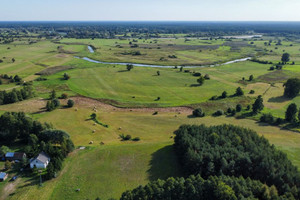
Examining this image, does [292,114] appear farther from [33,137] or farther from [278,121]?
[33,137]

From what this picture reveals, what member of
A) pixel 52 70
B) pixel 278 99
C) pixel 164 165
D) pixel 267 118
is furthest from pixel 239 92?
pixel 52 70

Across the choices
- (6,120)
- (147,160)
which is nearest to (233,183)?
(147,160)

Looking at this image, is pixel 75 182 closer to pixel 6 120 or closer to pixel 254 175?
pixel 6 120

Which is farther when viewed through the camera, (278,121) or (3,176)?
(278,121)

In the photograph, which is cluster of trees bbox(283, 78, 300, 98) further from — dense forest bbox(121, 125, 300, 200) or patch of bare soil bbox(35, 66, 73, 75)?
patch of bare soil bbox(35, 66, 73, 75)

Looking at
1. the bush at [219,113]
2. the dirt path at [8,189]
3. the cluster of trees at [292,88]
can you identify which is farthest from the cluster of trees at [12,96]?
the cluster of trees at [292,88]

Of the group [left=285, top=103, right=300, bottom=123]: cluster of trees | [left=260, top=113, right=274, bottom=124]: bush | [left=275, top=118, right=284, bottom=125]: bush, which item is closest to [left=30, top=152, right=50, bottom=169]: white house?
[left=260, top=113, right=274, bottom=124]: bush
